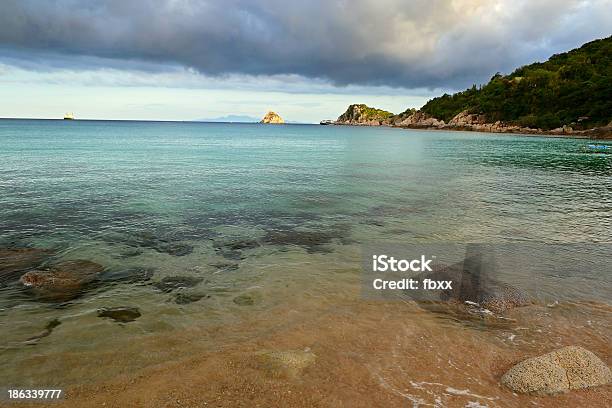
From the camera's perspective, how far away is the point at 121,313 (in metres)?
11.6

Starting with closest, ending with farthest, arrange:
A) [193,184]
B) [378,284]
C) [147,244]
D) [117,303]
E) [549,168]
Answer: [117,303], [378,284], [147,244], [193,184], [549,168]

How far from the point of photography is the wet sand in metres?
7.88

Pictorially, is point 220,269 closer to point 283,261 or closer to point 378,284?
point 283,261

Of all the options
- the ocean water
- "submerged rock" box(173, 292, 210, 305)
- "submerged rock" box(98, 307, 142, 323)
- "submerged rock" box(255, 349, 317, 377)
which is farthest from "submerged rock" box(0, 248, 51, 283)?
"submerged rock" box(255, 349, 317, 377)

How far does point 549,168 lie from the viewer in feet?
173

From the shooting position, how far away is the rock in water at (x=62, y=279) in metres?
12.7

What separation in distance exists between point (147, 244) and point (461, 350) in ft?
47.2

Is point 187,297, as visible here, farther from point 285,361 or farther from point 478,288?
point 478,288

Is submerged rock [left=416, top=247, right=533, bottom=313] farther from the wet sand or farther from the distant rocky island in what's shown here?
the distant rocky island

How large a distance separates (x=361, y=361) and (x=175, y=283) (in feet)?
25.7

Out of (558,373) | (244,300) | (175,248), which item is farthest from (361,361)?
(175,248)

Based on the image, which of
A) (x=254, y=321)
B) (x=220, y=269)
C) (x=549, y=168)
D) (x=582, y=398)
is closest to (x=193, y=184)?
(x=220, y=269)

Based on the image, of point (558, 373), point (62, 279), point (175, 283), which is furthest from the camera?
point (175, 283)

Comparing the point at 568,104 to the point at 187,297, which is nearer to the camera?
the point at 187,297
